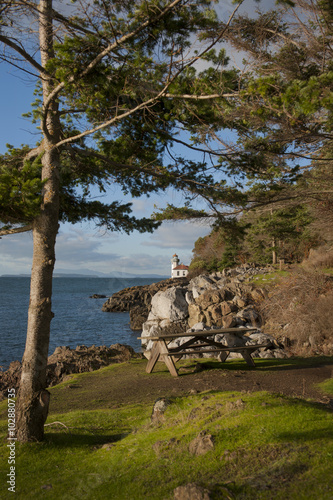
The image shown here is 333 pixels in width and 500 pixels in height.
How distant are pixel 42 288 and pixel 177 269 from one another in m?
75.0

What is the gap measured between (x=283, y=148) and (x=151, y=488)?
8766 mm

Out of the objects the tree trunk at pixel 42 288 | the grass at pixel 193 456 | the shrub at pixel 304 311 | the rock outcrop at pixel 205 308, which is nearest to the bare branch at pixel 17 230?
the tree trunk at pixel 42 288

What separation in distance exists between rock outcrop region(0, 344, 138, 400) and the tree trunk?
15.1 ft

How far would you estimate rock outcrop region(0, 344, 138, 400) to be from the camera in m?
10.1

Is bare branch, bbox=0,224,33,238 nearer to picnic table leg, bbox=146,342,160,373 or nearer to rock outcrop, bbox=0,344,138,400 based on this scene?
picnic table leg, bbox=146,342,160,373

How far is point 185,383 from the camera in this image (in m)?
8.01

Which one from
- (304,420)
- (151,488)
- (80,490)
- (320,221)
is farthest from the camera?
(320,221)

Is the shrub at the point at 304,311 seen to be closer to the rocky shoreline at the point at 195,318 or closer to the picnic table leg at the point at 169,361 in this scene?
the rocky shoreline at the point at 195,318

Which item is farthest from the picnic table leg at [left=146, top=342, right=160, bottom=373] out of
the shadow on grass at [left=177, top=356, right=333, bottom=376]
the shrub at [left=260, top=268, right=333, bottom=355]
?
the shrub at [left=260, top=268, right=333, bottom=355]

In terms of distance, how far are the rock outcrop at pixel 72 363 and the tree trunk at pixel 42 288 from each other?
15.1ft

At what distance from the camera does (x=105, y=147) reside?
22.4 feet

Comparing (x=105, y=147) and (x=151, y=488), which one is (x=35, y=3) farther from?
(x=151, y=488)

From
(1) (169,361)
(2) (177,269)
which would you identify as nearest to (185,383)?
(1) (169,361)

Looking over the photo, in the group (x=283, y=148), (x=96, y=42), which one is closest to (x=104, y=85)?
(x=96, y=42)
